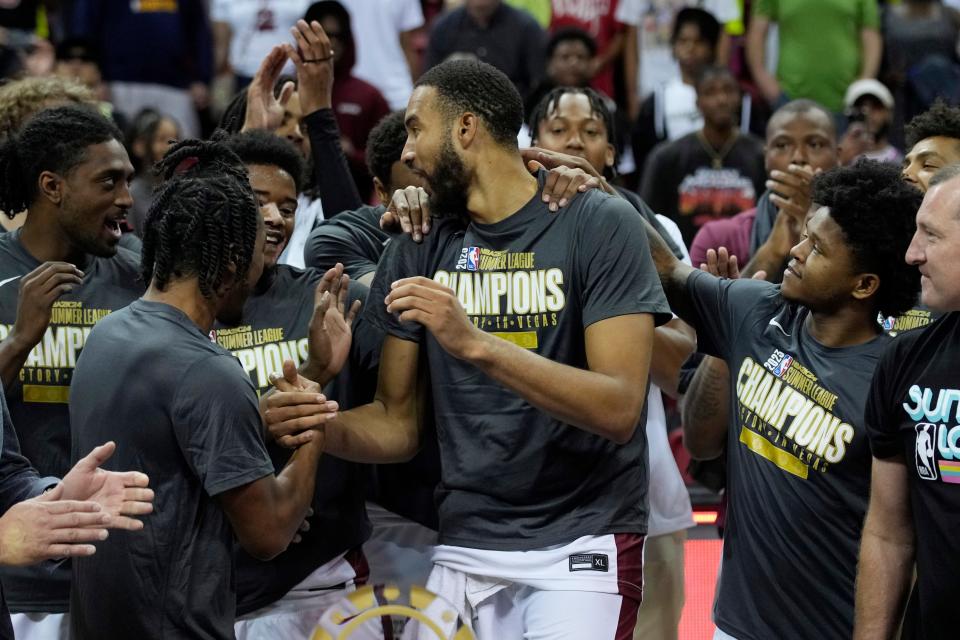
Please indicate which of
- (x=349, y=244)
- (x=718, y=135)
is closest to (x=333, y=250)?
(x=349, y=244)

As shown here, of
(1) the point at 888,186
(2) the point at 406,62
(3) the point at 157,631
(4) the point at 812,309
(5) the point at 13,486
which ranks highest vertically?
(2) the point at 406,62

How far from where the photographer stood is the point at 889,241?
12.3 feet

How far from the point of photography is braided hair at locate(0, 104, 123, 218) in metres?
4.14

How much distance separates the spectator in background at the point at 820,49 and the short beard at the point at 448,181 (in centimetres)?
627

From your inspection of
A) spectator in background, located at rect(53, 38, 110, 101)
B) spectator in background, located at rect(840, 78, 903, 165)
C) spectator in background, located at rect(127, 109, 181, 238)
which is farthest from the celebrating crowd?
spectator in background, located at rect(53, 38, 110, 101)

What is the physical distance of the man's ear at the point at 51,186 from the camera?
412 centimetres

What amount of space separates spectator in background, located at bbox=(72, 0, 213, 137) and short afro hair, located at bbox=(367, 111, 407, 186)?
521cm

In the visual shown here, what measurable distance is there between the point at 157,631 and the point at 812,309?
1.96 m

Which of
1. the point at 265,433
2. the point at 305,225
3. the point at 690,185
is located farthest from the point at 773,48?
the point at 265,433

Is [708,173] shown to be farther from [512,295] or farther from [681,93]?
[512,295]

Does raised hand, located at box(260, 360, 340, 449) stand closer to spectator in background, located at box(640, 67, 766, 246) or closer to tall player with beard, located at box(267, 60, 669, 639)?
tall player with beard, located at box(267, 60, 669, 639)

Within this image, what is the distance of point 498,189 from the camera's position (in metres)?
3.79

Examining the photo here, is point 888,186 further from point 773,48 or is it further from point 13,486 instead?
point 773,48

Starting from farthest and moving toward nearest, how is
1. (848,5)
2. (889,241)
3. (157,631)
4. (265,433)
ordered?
(848,5)
(889,241)
(265,433)
(157,631)
